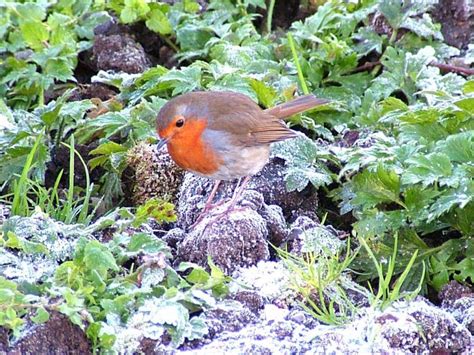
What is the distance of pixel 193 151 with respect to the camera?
14.9ft

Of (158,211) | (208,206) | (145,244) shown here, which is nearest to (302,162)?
(208,206)

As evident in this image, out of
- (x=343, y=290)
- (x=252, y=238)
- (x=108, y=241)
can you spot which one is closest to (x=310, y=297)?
(x=343, y=290)

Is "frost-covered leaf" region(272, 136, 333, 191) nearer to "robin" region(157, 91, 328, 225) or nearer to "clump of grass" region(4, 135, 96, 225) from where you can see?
"robin" region(157, 91, 328, 225)

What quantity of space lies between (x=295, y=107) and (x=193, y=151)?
2.03 feet

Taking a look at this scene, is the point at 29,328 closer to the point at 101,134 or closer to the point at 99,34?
the point at 101,134

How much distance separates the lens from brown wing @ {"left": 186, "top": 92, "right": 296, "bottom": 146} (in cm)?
470

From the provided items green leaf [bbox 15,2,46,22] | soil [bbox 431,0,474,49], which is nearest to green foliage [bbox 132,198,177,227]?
green leaf [bbox 15,2,46,22]

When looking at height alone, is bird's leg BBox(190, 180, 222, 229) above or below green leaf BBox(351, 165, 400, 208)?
below

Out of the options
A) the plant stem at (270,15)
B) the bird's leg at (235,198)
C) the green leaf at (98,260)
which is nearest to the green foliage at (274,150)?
the green leaf at (98,260)

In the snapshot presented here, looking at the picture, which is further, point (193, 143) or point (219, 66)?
point (219, 66)

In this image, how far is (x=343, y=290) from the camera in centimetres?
383

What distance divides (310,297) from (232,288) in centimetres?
29

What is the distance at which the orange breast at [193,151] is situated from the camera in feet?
14.9

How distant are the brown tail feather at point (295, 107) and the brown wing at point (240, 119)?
0.05 meters
